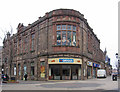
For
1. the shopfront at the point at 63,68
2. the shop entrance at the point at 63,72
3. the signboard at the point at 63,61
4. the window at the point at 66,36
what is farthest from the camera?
the window at the point at 66,36

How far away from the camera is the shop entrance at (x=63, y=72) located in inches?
1148

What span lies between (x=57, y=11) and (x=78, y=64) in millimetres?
9697

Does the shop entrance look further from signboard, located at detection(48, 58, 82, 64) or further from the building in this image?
signboard, located at detection(48, 58, 82, 64)

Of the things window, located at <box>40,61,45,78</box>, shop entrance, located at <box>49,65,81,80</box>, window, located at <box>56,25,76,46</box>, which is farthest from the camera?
window, located at <box>40,61,45,78</box>

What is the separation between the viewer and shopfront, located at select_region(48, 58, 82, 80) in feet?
94.7

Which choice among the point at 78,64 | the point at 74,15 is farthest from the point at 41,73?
the point at 74,15

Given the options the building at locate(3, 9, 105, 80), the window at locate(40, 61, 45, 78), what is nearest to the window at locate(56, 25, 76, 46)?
the building at locate(3, 9, 105, 80)

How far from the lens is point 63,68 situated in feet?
95.9

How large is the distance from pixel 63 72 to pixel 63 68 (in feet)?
2.14

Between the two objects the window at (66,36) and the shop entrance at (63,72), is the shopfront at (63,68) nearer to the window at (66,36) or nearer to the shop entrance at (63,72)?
the shop entrance at (63,72)

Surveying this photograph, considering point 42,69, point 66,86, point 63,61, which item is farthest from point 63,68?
point 66,86

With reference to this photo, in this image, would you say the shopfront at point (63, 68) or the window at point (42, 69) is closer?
the shopfront at point (63, 68)

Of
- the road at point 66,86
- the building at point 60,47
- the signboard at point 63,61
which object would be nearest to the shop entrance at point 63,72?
the building at point 60,47

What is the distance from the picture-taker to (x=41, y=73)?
31219 mm
